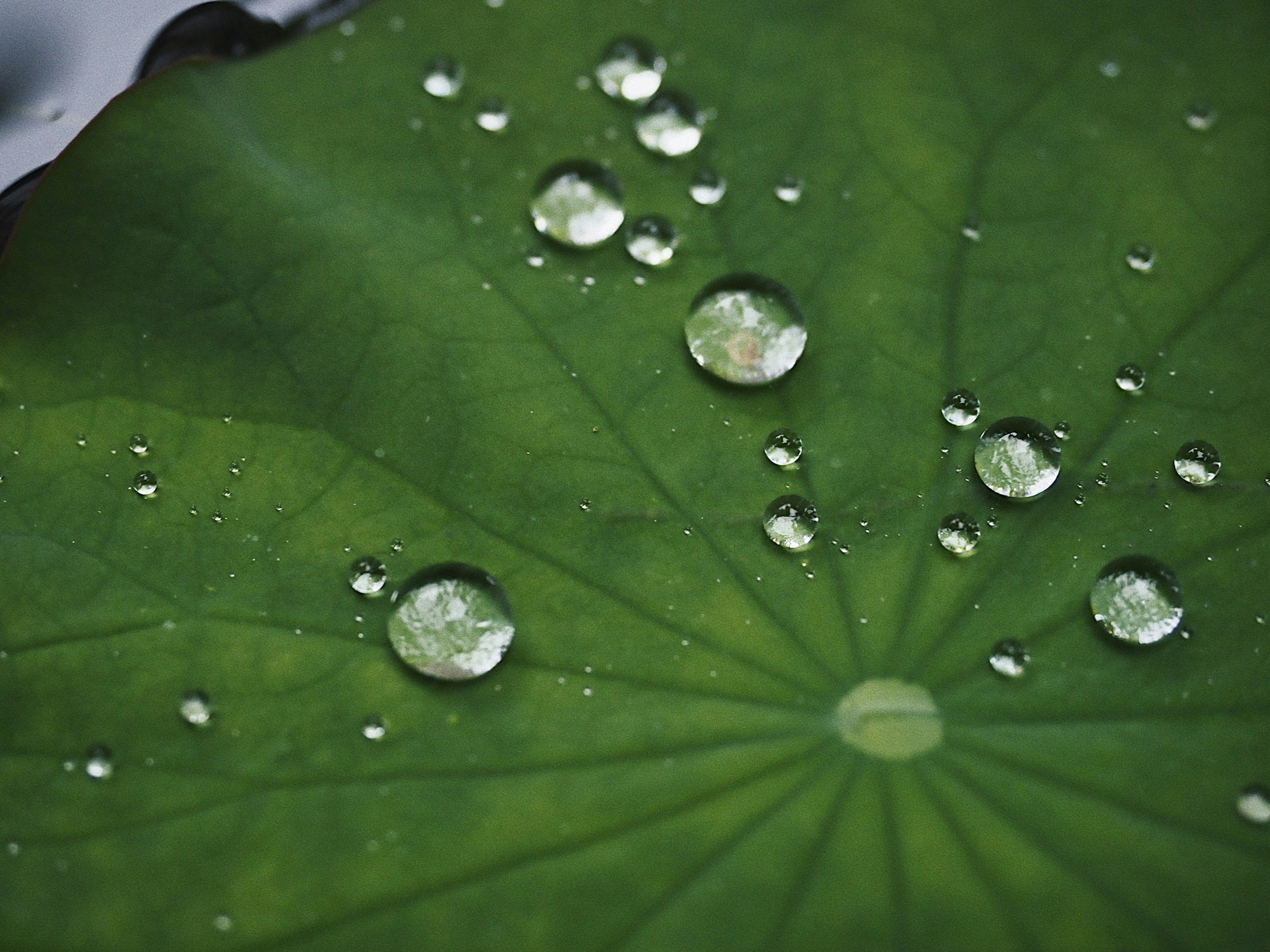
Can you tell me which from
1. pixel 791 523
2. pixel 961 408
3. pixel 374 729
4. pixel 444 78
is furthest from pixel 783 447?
pixel 444 78

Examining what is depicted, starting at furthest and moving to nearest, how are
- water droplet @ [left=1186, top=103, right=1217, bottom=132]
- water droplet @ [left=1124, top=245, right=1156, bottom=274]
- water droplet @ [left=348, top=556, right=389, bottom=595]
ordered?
water droplet @ [left=1186, top=103, right=1217, bottom=132], water droplet @ [left=1124, top=245, right=1156, bottom=274], water droplet @ [left=348, top=556, right=389, bottom=595]

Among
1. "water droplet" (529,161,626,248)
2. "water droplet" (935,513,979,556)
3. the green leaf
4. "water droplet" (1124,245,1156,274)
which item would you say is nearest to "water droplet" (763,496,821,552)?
the green leaf

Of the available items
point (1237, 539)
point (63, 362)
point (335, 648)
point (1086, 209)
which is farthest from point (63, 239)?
point (1237, 539)

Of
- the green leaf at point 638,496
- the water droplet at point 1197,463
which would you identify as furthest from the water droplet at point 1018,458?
the water droplet at point 1197,463

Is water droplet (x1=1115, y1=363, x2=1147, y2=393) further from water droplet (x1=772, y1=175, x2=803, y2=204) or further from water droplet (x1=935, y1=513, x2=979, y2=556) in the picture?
water droplet (x1=772, y1=175, x2=803, y2=204)

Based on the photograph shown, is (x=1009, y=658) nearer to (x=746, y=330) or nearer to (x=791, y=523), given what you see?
(x=791, y=523)

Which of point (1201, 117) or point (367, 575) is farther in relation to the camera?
point (1201, 117)

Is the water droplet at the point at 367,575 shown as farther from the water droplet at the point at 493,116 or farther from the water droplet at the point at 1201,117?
the water droplet at the point at 1201,117
